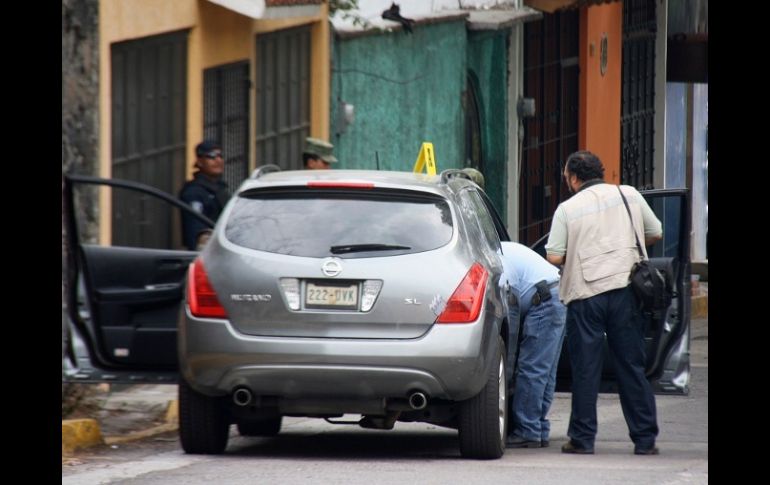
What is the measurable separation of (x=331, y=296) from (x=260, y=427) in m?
2.11

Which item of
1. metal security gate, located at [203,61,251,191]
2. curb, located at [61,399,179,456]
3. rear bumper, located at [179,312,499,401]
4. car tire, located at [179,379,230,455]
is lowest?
curb, located at [61,399,179,456]

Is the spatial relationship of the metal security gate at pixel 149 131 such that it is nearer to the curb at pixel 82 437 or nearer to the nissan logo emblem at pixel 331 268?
the curb at pixel 82 437

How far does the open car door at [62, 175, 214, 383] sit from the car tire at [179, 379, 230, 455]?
1.20ft

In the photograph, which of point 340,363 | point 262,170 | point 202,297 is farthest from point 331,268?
point 262,170

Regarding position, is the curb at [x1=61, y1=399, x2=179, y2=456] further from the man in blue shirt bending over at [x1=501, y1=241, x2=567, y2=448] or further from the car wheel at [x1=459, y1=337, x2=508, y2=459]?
the man in blue shirt bending over at [x1=501, y1=241, x2=567, y2=448]

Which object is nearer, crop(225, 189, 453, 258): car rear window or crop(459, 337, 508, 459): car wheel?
crop(225, 189, 453, 258): car rear window

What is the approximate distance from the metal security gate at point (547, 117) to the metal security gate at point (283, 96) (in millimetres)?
5952

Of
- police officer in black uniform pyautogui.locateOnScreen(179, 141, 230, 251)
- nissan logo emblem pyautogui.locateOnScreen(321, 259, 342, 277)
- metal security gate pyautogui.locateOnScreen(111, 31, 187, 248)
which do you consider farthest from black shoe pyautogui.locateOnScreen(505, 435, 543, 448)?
metal security gate pyautogui.locateOnScreen(111, 31, 187, 248)

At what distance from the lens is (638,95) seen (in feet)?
94.3

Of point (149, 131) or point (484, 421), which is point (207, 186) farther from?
point (484, 421)

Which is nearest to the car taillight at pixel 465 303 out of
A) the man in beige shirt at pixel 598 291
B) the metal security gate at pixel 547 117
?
the man in beige shirt at pixel 598 291

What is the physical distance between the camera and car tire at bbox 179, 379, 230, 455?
9.36m
